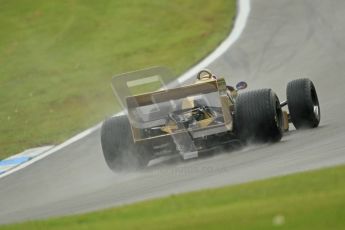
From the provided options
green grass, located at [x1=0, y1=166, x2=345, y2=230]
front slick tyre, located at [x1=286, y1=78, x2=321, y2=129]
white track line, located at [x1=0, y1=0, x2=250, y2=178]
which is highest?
green grass, located at [x1=0, y1=166, x2=345, y2=230]

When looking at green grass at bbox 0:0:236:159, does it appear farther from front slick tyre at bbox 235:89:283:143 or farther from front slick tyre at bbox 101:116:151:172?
front slick tyre at bbox 235:89:283:143

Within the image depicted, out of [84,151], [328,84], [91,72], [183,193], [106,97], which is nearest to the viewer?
[183,193]

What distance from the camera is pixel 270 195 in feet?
25.4

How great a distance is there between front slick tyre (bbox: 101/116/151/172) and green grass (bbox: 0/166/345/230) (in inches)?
146

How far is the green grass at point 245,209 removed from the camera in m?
6.48

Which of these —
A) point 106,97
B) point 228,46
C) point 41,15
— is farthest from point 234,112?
point 41,15

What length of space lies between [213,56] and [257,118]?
1000 cm

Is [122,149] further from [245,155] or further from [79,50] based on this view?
[79,50]

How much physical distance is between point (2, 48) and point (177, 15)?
15.9ft

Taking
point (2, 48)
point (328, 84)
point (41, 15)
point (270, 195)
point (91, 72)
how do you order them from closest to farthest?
point (270, 195), point (328, 84), point (91, 72), point (2, 48), point (41, 15)

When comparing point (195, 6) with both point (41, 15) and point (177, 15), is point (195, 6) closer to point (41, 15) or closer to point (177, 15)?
point (177, 15)

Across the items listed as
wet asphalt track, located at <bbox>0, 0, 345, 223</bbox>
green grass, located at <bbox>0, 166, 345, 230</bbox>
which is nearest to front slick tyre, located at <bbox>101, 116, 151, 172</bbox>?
wet asphalt track, located at <bbox>0, 0, 345, 223</bbox>

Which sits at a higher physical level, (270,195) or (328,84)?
(270,195)

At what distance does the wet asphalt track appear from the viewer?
10016 millimetres
